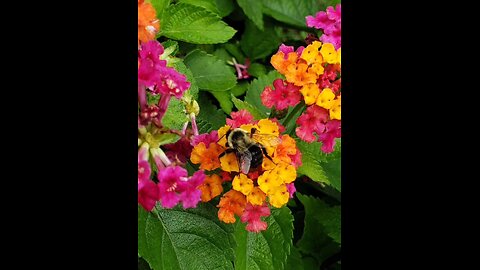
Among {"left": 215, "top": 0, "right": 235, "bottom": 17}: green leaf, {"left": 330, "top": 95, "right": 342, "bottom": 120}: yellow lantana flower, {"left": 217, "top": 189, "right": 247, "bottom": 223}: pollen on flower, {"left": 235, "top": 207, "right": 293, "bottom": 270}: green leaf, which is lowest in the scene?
{"left": 235, "top": 207, "right": 293, "bottom": 270}: green leaf

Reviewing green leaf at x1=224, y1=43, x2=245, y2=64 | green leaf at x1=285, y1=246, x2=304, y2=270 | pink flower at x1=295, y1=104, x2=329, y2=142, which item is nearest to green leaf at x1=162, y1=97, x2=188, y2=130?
pink flower at x1=295, y1=104, x2=329, y2=142

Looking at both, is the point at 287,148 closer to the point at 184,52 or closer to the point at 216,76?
the point at 216,76

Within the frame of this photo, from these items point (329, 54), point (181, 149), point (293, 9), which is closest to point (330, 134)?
point (329, 54)

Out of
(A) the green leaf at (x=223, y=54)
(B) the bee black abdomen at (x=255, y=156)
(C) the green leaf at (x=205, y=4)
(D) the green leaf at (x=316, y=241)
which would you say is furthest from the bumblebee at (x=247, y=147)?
(A) the green leaf at (x=223, y=54)

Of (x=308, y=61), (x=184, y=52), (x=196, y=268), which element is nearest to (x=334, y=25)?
(x=308, y=61)

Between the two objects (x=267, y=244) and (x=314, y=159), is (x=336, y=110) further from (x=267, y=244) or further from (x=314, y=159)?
(x=267, y=244)

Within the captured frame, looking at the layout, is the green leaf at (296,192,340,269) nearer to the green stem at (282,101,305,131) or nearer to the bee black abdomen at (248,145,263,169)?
the green stem at (282,101,305,131)
